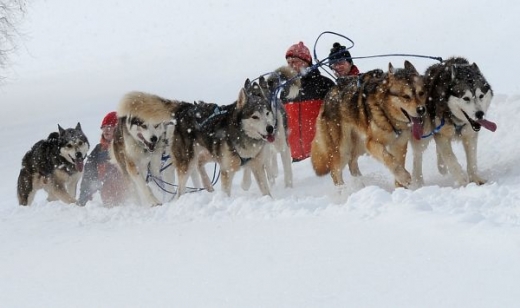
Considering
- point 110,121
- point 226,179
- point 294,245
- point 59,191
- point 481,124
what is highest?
point 110,121

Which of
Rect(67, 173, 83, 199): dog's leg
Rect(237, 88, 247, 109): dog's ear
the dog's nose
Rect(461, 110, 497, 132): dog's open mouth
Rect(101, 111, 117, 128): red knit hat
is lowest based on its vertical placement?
Rect(67, 173, 83, 199): dog's leg

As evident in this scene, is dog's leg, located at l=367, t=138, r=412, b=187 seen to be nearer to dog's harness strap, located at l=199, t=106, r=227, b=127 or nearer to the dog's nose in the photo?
the dog's nose

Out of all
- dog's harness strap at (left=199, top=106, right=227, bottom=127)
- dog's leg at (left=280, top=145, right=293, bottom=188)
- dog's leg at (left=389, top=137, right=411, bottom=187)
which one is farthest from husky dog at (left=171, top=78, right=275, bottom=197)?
dog's leg at (left=389, top=137, right=411, bottom=187)

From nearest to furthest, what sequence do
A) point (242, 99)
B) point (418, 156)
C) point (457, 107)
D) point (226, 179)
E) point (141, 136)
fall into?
point (457, 107) → point (418, 156) → point (242, 99) → point (226, 179) → point (141, 136)

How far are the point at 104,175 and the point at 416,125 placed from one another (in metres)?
3.98

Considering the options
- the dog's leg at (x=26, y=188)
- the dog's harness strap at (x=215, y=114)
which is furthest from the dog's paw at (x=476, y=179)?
the dog's leg at (x=26, y=188)

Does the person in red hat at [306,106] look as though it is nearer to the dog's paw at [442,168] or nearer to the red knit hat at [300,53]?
the red knit hat at [300,53]

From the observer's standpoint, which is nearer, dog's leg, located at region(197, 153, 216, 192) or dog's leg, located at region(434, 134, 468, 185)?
dog's leg, located at region(434, 134, 468, 185)

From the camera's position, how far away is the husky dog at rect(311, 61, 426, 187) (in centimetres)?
555

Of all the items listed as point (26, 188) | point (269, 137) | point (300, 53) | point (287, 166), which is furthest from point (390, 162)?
point (26, 188)

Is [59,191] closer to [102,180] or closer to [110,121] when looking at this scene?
[102,180]

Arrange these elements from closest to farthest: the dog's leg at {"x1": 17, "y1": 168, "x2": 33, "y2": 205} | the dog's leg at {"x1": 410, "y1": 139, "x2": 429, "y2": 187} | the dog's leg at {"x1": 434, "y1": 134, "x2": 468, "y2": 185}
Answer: the dog's leg at {"x1": 434, "y1": 134, "x2": 468, "y2": 185}, the dog's leg at {"x1": 410, "y1": 139, "x2": 429, "y2": 187}, the dog's leg at {"x1": 17, "y1": 168, "x2": 33, "y2": 205}

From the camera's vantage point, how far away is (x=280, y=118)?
288 inches

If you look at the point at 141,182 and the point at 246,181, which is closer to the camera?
the point at 141,182
